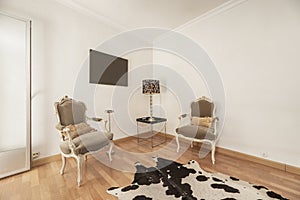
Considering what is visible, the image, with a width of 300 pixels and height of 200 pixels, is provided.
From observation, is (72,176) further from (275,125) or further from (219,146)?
(275,125)

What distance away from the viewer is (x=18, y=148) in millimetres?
1970

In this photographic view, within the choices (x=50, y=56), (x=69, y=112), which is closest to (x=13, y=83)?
(x=50, y=56)

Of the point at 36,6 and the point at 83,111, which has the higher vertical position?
the point at 36,6

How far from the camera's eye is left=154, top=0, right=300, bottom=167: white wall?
6.65ft

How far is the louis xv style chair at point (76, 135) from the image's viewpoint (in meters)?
1.75

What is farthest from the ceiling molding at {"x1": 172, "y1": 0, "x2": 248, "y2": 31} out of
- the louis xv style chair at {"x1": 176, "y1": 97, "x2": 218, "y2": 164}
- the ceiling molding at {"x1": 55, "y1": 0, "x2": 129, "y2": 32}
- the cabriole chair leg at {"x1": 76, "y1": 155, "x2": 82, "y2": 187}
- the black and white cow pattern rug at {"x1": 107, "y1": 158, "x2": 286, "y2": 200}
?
the cabriole chair leg at {"x1": 76, "y1": 155, "x2": 82, "y2": 187}

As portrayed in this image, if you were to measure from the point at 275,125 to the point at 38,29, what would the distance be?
11.8 feet

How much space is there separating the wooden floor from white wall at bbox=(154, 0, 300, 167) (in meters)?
0.36

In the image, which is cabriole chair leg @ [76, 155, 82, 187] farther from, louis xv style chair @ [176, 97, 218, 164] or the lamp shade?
the lamp shade

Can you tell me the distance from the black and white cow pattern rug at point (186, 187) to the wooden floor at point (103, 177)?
132 millimetres

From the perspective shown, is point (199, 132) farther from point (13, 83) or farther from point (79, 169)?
point (13, 83)

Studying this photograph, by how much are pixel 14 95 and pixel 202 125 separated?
270cm

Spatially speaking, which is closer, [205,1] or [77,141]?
[77,141]

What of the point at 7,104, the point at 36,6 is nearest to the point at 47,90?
the point at 7,104
